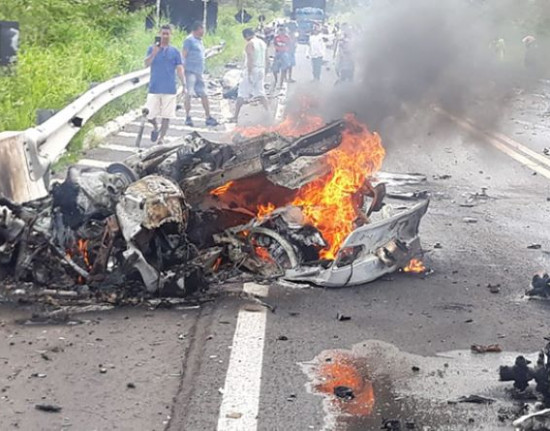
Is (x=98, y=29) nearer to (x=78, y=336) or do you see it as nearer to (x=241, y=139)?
(x=241, y=139)

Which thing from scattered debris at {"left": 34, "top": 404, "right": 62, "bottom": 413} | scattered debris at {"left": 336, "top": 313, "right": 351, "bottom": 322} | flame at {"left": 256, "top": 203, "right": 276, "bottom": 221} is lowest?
scattered debris at {"left": 336, "top": 313, "right": 351, "bottom": 322}

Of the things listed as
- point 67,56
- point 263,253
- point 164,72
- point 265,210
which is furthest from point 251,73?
point 263,253

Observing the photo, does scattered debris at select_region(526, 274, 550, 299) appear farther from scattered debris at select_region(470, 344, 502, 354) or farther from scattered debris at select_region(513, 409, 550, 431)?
scattered debris at select_region(513, 409, 550, 431)

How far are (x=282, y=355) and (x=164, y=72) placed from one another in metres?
11.1

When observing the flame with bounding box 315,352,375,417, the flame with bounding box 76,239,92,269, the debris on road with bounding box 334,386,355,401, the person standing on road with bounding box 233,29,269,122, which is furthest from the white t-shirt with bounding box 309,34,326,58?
the debris on road with bounding box 334,386,355,401

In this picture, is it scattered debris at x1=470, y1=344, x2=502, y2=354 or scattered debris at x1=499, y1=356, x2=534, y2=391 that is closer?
scattered debris at x1=499, y1=356, x2=534, y2=391

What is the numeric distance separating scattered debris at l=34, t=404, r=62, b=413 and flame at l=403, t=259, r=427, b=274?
3757mm

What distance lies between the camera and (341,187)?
8148 mm

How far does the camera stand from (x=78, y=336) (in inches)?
232

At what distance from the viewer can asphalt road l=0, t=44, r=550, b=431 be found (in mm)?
4789

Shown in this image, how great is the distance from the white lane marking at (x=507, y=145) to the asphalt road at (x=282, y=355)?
5.99 meters

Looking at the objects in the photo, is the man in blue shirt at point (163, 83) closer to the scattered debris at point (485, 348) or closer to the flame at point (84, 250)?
the flame at point (84, 250)

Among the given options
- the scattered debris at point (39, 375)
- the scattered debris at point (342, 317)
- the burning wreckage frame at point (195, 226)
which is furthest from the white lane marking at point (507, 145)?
the scattered debris at point (39, 375)

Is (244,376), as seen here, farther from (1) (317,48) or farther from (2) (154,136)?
(1) (317,48)
